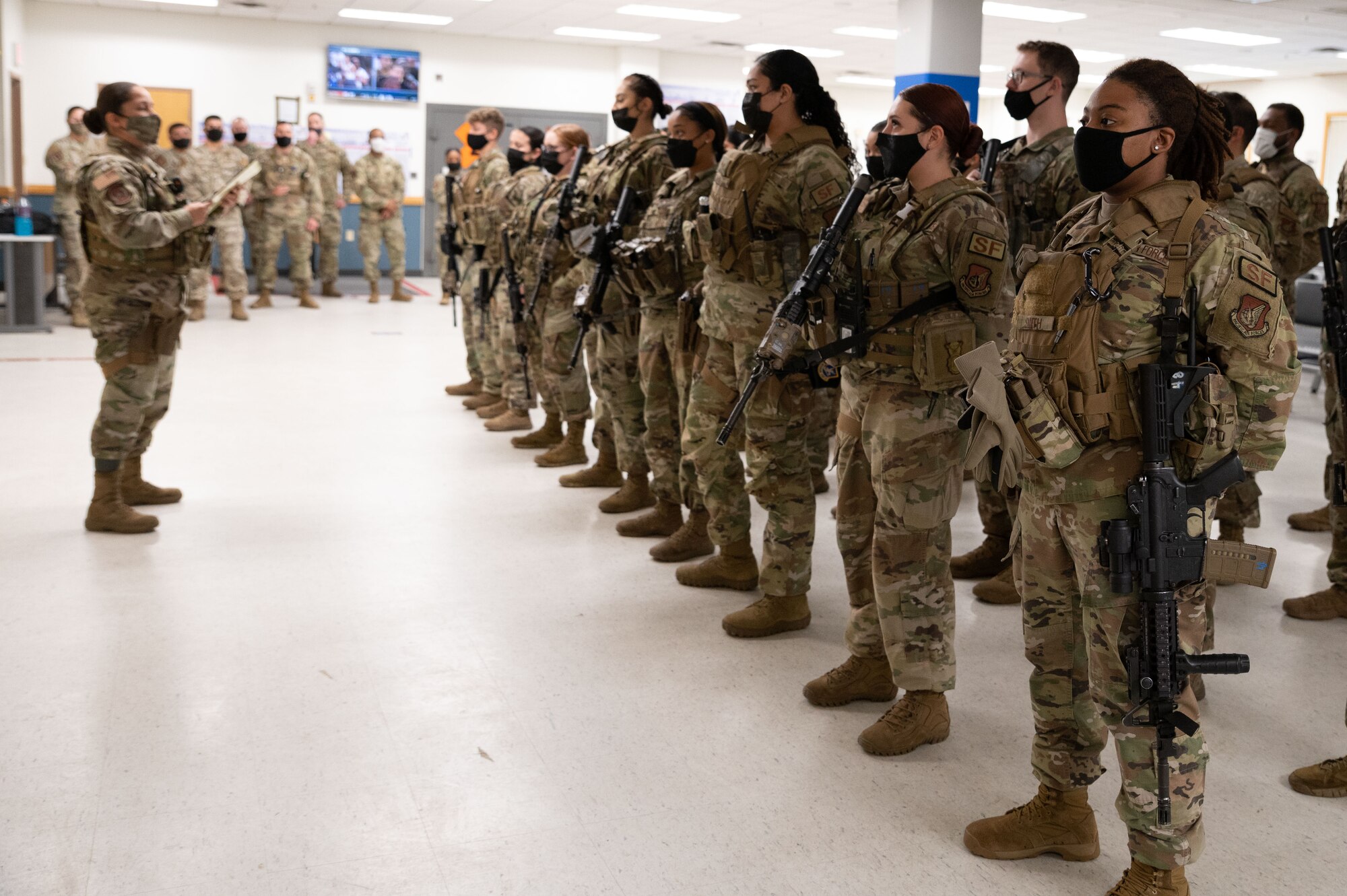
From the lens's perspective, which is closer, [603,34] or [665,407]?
[665,407]

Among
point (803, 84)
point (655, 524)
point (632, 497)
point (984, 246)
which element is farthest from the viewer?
point (632, 497)

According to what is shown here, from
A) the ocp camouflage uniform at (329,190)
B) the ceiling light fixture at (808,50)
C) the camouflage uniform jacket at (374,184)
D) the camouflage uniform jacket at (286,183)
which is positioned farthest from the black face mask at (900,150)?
the ceiling light fixture at (808,50)

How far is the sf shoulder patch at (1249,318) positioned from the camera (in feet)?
6.26

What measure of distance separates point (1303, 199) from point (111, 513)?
196 inches

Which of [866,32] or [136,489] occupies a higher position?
[866,32]

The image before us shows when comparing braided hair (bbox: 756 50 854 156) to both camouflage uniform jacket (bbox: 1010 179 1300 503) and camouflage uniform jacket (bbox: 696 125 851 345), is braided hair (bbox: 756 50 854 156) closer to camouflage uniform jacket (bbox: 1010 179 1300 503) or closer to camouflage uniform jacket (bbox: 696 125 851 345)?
camouflage uniform jacket (bbox: 696 125 851 345)

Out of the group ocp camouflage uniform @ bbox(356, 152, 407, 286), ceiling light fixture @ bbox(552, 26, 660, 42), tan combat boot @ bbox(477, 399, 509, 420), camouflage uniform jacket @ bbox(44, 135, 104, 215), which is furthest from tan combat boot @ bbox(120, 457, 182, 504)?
ceiling light fixture @ bbox(552, 26, 660, 42)

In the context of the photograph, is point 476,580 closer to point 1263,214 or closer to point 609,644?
point 609,644

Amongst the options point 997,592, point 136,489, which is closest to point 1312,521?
point 997,592

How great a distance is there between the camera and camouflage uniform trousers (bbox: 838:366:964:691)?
270cm

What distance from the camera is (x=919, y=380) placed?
269cm

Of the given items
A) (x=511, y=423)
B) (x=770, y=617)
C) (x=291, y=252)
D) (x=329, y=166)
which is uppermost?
(x=329, y=166)

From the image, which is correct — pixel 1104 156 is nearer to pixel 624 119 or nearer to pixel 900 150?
pixel 900 150

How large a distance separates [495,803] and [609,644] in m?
0.97
